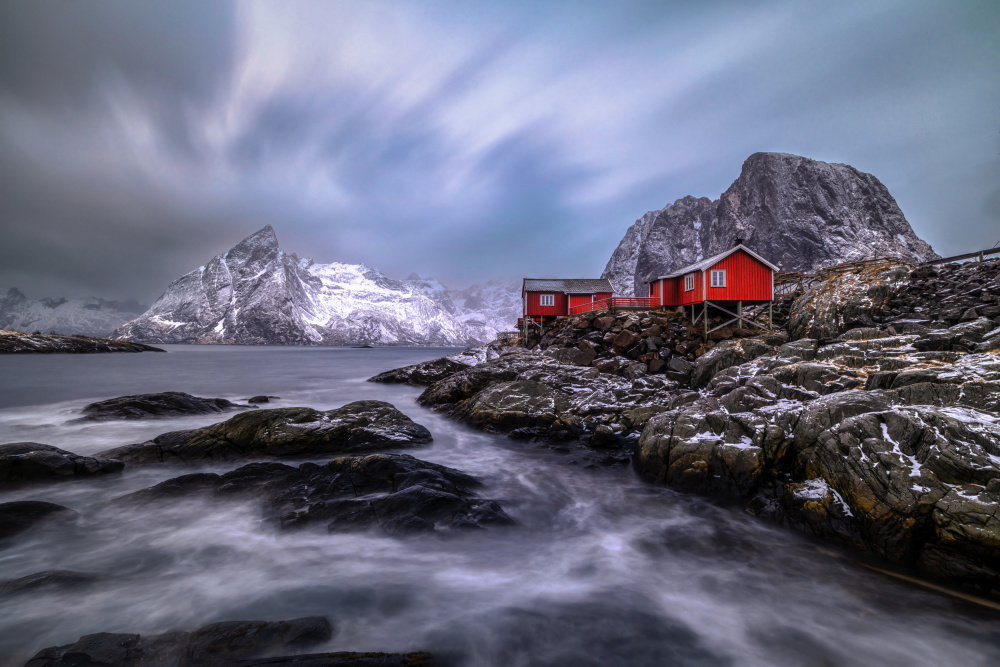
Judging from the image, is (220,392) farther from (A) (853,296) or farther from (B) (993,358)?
(A) (853,296)

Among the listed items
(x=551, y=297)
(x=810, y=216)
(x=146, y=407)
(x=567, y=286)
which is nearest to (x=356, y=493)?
(x=146, y=407)

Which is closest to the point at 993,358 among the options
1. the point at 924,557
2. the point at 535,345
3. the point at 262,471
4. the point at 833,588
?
the point at 924,557

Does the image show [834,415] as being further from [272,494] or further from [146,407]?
[146,407]

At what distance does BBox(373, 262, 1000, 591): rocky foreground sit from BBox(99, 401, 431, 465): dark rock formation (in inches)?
205

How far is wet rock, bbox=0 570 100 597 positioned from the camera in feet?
19.5

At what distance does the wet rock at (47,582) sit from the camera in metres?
5.95

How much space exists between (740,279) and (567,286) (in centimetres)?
2194

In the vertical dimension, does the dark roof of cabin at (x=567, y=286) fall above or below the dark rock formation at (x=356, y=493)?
above

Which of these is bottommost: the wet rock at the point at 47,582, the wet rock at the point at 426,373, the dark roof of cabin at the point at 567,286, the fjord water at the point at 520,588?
the fjord water at the point at 520,588

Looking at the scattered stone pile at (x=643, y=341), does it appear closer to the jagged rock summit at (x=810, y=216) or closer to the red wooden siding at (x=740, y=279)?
the red wooden siding at (x=740, y=279)

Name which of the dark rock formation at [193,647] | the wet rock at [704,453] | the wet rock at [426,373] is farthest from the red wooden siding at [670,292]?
the dark rock formation at [193,647]

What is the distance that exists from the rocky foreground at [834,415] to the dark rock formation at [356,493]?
18.5 ft

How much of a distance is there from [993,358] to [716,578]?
8322 millimetres

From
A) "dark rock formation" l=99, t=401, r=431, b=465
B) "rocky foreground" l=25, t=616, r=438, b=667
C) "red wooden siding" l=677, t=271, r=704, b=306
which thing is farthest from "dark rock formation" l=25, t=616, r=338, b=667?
"red wooden siding" l=677, t=271, r=704, b=306
